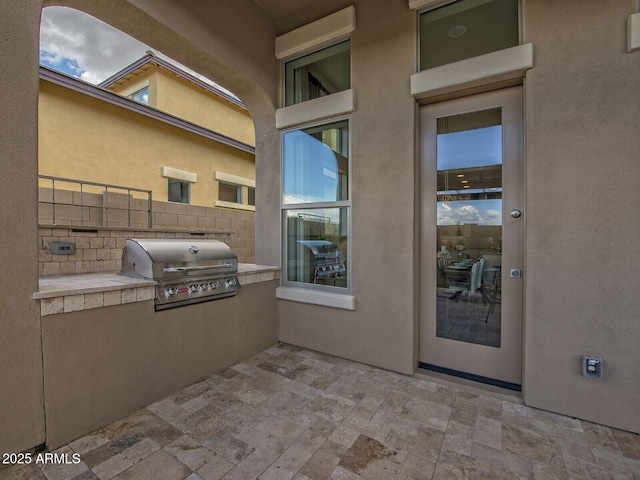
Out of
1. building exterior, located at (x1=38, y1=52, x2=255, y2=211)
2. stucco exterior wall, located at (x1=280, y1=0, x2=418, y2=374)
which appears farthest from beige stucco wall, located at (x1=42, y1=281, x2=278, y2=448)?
building exterior, located at (x1=38, y1=52, x2=255, y2=211)

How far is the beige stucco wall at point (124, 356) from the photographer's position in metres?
1.79

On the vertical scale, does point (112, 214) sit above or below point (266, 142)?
below

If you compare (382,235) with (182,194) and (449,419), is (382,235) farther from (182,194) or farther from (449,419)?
(182,194)

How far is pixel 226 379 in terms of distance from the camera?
8.55 ft

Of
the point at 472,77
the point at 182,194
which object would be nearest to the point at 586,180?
the point at 472,77

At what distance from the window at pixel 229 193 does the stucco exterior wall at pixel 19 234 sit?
250 inches

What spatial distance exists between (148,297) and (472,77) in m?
2.96

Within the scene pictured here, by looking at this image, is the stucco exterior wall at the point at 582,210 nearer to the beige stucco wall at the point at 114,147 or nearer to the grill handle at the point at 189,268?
the grill handle at the point at 189,268

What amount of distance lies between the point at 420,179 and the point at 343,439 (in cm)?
214

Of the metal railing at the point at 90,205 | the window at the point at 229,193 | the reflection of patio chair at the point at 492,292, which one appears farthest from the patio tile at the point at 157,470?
the window at the point at 229,193

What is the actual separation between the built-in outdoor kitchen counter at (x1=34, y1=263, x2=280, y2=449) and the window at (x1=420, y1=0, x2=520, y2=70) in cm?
288

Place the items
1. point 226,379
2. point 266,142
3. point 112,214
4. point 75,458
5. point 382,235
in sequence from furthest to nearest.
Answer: point 112,214 → point 266,142 → point 382,235 → point 226,379 → point 75,458

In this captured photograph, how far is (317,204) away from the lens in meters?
3.20

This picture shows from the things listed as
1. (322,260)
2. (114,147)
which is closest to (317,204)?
(322,260)
